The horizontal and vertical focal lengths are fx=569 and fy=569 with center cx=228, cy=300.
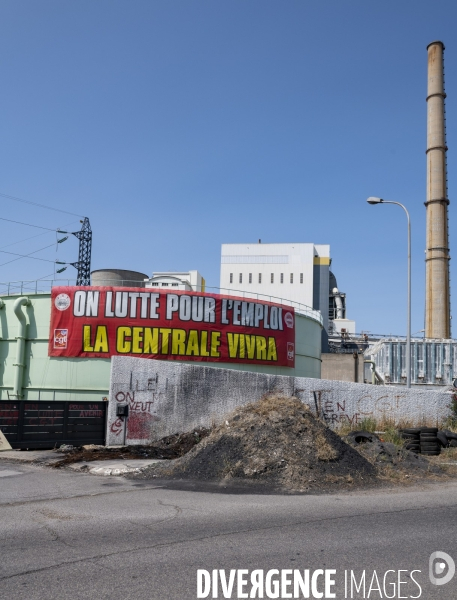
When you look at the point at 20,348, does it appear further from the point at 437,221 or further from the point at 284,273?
the point at 284,273

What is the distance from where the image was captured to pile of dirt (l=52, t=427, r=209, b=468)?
50.0 feet

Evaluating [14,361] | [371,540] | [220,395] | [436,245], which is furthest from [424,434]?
[436,245]

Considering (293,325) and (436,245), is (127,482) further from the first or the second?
(436,245)

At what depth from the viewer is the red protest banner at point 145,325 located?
26.3m

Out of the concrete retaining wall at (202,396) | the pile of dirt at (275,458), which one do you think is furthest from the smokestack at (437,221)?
the pile of dirt at (275,458)

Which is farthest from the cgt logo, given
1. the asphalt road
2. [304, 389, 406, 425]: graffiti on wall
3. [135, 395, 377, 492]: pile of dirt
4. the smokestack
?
the smokestack

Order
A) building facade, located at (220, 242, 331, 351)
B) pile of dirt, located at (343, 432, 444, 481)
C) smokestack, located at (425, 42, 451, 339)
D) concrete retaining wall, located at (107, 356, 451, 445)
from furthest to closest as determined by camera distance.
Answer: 1. building facade, located at (220, 242, 331, 351)
2. smokestack, located at (425, 42, 451, 339)
3. concrete retaining wall, located at (107, 356, 451, 445)
4. pile of dirt, located at (343, 432, 444, 481)

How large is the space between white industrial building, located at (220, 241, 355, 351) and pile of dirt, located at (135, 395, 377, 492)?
58783 mm

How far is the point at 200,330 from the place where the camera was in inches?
1085

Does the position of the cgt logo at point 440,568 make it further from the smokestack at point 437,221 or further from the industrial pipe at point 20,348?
the smokestack at point 437,221

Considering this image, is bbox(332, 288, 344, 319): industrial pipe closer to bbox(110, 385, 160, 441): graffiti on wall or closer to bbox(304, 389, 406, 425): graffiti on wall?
bbox(304, 389, 406, 425): graffiti on wall

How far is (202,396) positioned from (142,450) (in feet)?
11.3

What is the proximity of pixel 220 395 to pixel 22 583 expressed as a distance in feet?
46.7

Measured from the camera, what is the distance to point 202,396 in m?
19.2
